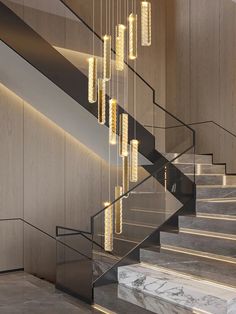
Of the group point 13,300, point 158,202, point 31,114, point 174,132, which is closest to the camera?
point 13,300

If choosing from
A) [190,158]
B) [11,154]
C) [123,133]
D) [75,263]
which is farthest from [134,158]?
[11,154]

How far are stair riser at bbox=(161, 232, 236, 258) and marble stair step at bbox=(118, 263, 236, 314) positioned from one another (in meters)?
0.53

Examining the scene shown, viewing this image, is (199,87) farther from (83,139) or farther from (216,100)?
(83,139)

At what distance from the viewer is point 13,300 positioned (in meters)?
5.67

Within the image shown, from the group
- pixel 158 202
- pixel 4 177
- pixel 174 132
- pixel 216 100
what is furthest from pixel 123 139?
pixel 216 100

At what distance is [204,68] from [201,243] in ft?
17.4

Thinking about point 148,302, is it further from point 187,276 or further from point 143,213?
point 143,213

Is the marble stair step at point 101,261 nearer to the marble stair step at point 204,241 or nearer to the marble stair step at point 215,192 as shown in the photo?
the marble stair step at point 204,241

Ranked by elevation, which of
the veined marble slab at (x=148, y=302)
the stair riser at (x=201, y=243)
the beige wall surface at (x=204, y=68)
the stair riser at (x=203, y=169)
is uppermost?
the beige wall surface at (x=204, y=68)

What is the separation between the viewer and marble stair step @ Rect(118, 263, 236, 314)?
4.58 meters

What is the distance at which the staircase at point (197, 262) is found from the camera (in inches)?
191

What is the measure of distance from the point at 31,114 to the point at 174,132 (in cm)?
311

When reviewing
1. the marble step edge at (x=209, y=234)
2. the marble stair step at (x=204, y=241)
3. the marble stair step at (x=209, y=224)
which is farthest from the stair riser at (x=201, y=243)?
the marble stair step at (x=209, y=224)

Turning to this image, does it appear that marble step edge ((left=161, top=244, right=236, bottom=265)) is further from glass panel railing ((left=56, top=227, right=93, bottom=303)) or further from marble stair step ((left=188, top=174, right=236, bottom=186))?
marble stair step ((left=188, top=174, right=236, bottom=186))
